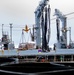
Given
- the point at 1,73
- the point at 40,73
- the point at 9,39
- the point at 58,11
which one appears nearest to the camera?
the point at 40,73

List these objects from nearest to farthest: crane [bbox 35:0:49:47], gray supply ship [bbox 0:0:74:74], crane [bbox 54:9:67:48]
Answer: gray supply ship [bbox 0:0:74:74], crane [bbox 35:0:49:47], crane [bbox 54:9:67:48]

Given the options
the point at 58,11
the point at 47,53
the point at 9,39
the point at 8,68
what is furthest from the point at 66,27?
the point at 8,68

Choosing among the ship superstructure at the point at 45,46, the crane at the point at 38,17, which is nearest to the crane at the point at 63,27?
the ship superstructure at the point at 45,46

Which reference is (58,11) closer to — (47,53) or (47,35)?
(47,35)

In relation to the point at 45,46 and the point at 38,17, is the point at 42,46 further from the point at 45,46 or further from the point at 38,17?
the point at 38,17

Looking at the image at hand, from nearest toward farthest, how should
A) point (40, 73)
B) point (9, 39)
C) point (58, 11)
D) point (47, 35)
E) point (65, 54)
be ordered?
point (40, 73) → point (65, 54) → point (47, 35) → point (9, 39) → point (58, 11)

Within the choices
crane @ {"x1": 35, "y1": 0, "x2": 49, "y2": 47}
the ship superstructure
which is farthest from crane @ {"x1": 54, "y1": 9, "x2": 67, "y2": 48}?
crane @ {"x1": 35, "y1": 0, "x2": 49, "y2": 47}

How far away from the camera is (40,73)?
4512mm

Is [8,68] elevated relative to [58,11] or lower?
lower

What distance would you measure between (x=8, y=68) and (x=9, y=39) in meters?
61.7

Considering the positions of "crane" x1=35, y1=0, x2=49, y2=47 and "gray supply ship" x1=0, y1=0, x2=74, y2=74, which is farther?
"crane" x1=35, y1=0, x2=49, y2=47

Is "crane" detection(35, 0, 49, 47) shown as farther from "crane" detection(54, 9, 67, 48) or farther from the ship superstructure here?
"crane" detection(54, 9, 67, 48)

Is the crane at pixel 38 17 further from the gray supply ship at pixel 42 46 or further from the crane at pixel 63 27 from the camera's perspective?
the crane at pixel 63 27

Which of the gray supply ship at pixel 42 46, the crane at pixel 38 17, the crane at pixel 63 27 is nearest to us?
the gray supply ship at pixel 42 46
